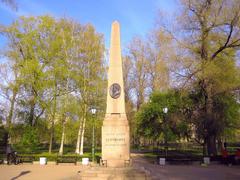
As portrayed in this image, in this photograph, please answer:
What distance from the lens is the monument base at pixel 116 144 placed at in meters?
13.3

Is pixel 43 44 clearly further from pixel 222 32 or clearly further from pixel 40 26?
pixel 222 32

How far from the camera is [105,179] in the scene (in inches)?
479

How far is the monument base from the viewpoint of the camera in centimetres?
1334

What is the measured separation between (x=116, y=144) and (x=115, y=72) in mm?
3541

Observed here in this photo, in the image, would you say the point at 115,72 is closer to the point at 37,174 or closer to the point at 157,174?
the point at 157,174

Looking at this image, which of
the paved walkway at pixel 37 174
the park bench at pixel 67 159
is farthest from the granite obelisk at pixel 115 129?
the park bench at pixel 67 159

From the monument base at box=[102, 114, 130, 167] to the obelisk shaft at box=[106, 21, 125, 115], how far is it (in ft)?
2.52

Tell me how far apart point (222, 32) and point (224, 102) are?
20.8ft

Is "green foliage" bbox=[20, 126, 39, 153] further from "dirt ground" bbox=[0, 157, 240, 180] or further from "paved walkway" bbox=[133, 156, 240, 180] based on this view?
"paved walkway" bbox=[133, 156, 240, 180]

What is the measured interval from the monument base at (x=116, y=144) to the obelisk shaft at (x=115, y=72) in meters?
0.77

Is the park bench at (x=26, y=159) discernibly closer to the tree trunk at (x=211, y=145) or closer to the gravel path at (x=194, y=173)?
the gravel path at (x=194, y=173)

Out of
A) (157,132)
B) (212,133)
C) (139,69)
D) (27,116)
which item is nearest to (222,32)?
(212,133)

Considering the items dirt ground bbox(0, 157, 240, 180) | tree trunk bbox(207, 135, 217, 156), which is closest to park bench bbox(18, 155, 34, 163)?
dirt ground bbox(0, 157, 240, 180)

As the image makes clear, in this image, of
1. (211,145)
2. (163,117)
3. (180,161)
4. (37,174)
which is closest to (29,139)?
(37,174)
